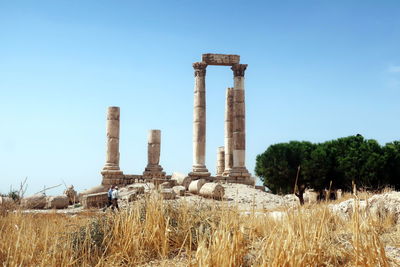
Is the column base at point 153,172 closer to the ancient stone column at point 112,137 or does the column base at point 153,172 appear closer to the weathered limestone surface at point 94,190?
the ancient stone column at point 112,137

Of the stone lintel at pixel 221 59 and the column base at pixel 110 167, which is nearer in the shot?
the column base at pixel 110 167

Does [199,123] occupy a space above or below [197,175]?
above

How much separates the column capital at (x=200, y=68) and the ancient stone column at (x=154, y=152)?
4867 millimetres

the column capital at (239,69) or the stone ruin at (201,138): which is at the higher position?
the column capital at (239,69)

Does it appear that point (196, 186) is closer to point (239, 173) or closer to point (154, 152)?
point (239, 173)

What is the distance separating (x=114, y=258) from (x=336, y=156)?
1092 inches

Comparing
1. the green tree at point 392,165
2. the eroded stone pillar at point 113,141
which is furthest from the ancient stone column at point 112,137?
the green tree at point 392,165

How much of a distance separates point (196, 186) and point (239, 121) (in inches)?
251

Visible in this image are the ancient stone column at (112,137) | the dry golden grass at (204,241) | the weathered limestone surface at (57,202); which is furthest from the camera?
the ancient stone column at (112,137)

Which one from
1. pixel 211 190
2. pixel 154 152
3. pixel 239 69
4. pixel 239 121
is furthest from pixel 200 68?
pixel 211 190

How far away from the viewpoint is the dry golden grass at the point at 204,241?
4973 millimetres

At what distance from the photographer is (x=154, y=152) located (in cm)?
3161

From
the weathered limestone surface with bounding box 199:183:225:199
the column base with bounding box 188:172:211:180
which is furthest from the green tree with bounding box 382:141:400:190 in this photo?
the weathered limestone surface with bounding box 199:183:225:199

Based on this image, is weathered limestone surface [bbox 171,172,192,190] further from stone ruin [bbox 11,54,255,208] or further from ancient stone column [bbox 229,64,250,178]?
ancient stone column [bbox 229,64,250,178]
